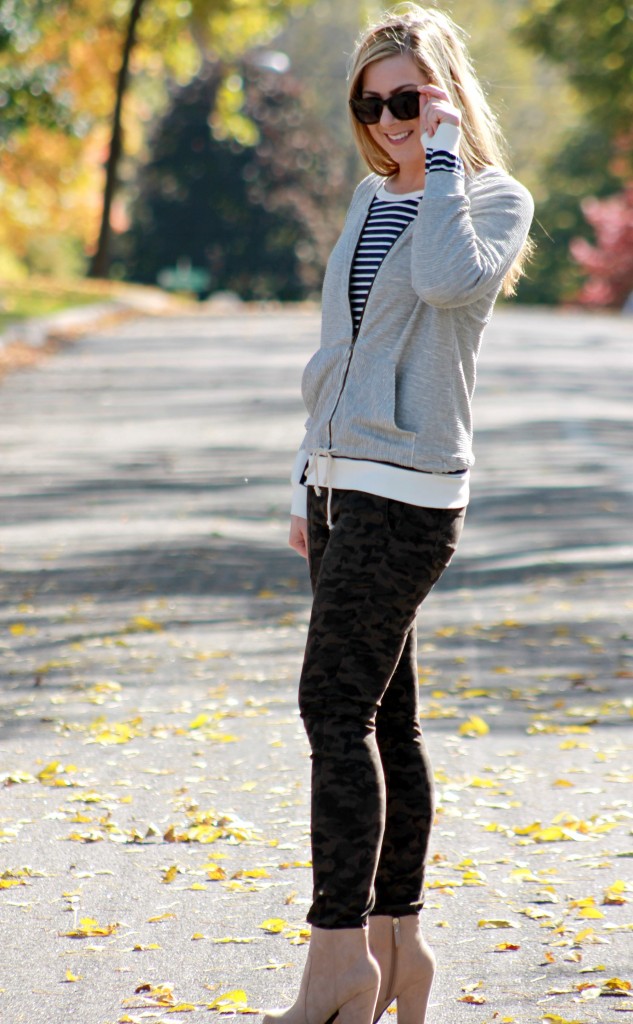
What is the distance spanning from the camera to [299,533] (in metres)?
3.42

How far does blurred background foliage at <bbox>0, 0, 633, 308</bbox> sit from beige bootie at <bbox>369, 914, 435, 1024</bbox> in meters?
21.5

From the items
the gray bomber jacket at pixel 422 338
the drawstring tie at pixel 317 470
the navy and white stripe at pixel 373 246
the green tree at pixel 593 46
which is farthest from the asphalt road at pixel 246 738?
the green tree at pixel 593 46

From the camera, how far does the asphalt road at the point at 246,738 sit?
3.68m

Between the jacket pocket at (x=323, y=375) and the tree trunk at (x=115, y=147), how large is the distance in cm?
3447

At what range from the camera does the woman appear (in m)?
3.06

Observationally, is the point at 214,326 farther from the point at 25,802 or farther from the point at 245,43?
the point at 25,802

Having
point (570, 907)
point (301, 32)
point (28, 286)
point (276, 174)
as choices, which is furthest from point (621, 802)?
point (301, 32)

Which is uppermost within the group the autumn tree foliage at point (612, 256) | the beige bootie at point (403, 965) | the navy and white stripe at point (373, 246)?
the navy and white stripe at point (373, 246)

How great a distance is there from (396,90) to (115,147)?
3457 cm

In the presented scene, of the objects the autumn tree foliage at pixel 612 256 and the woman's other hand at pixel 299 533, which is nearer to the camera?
the woman's other hand at pixel 299 533

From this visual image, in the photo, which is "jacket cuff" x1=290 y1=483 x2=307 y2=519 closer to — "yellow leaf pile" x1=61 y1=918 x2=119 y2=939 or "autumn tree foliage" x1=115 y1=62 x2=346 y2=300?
"yellow leaf pile" x1=61 y1=918 x2=119 y2=939

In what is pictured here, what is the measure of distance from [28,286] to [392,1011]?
2902 cm

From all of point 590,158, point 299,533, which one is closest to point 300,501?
point 299,533

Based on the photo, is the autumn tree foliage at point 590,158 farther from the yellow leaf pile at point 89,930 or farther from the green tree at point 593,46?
the yellow leaf pile at point 89,930
